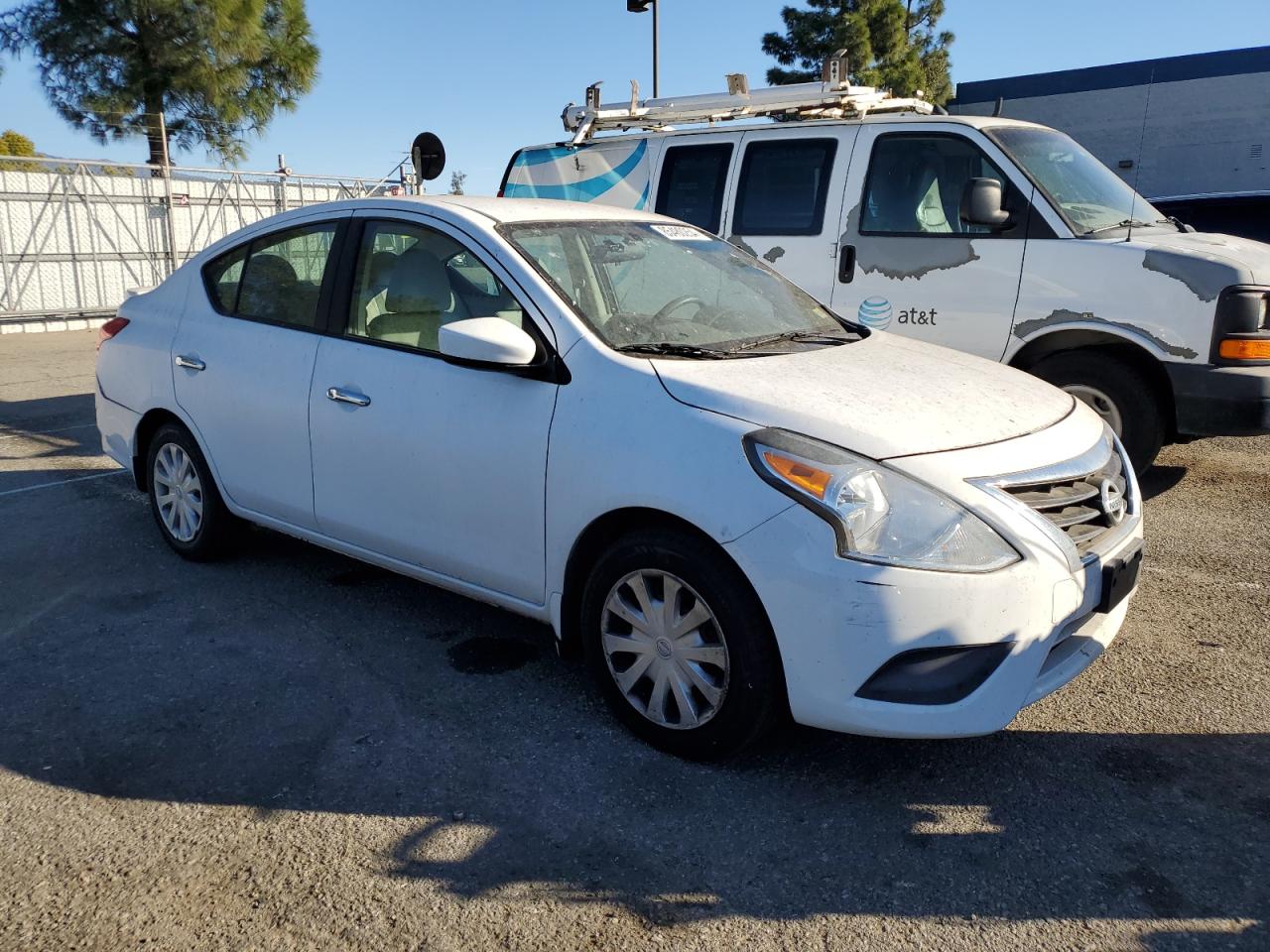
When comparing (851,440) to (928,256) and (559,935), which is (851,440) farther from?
(928,256)

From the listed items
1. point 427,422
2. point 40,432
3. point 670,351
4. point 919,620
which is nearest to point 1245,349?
point 670,351

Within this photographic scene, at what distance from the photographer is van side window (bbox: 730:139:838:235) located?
6562mm

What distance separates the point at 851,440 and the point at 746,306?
132cm

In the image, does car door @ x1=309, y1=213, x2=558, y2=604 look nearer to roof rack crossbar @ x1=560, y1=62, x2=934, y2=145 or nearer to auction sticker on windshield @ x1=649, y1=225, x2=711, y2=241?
auction sticker on windshield @ x1=649, y1=225, x2=711, y2=241

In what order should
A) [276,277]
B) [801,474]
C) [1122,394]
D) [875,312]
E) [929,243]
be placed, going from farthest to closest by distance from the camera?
1. [875,312]
2. [929,243]
3. [1122,394]
4. [276,277]
5. [801,474]

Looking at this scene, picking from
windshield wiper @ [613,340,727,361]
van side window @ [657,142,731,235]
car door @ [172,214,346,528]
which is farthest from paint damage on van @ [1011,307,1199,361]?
car door @ [172,214,346,528]

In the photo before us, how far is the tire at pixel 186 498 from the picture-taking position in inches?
188

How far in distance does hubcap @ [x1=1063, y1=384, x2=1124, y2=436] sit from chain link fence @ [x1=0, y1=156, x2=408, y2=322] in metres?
12.1

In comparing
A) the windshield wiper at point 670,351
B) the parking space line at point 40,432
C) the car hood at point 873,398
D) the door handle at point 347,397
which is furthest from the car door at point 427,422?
the parking space line at point 40,432

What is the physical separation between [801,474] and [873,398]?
493 mm

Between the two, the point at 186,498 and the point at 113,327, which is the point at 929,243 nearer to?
the point at 186,498

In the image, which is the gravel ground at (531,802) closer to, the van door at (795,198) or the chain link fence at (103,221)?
the van door at (795,198)

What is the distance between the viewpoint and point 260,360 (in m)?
4.34

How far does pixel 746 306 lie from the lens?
405 centimetres
